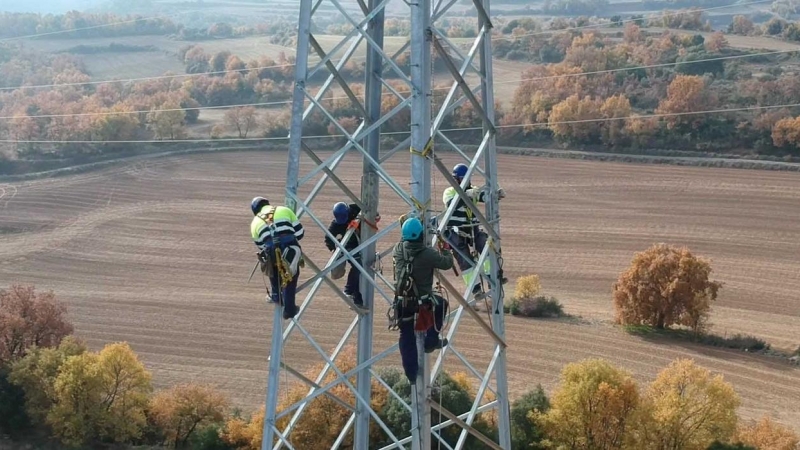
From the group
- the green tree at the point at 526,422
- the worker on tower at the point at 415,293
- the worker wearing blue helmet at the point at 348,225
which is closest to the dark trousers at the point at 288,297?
the worker wearing blue helmet at the point at 348,225

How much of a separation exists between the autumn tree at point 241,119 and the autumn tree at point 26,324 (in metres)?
43.6

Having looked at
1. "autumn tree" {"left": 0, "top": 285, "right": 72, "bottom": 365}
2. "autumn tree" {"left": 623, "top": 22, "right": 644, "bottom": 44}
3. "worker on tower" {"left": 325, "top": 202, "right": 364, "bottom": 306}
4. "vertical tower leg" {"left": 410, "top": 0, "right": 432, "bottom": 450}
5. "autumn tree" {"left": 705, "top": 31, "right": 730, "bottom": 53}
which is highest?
"autumn tree" {"left": 623, "top": 22, "right": 644, "bottom": 44}

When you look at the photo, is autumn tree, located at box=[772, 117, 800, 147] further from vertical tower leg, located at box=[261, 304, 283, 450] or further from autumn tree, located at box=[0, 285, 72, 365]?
vertical tower leg, located at box=[261, 304, 283, 450]

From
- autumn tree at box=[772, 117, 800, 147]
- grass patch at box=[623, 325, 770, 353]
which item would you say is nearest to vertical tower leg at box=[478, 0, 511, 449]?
grass patch at box=[623, 325, 770, 353]

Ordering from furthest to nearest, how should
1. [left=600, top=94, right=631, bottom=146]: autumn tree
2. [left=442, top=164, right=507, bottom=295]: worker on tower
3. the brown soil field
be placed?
[left=600, top=94, right=631, bottom=146]: autumn tree → the brown soil field → [left=442, top=164, right=507, bottom=295]: worker on tower

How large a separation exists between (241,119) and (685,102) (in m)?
34.8

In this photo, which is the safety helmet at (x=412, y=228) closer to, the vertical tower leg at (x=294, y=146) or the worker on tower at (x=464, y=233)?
the vertical tower leg at (x=294, y=146)

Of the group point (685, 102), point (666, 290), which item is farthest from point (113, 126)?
point (666, 290)

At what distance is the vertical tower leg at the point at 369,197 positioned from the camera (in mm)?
11609

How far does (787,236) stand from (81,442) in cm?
3686

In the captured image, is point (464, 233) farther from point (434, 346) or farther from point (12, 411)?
point (12, 411)

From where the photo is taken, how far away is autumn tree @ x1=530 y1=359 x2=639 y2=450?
23562mm

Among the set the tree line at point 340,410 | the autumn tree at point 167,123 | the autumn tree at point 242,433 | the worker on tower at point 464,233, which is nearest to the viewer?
the worker on tower at point 464,233

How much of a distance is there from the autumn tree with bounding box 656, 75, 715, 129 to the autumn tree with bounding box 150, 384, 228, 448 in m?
45.1
